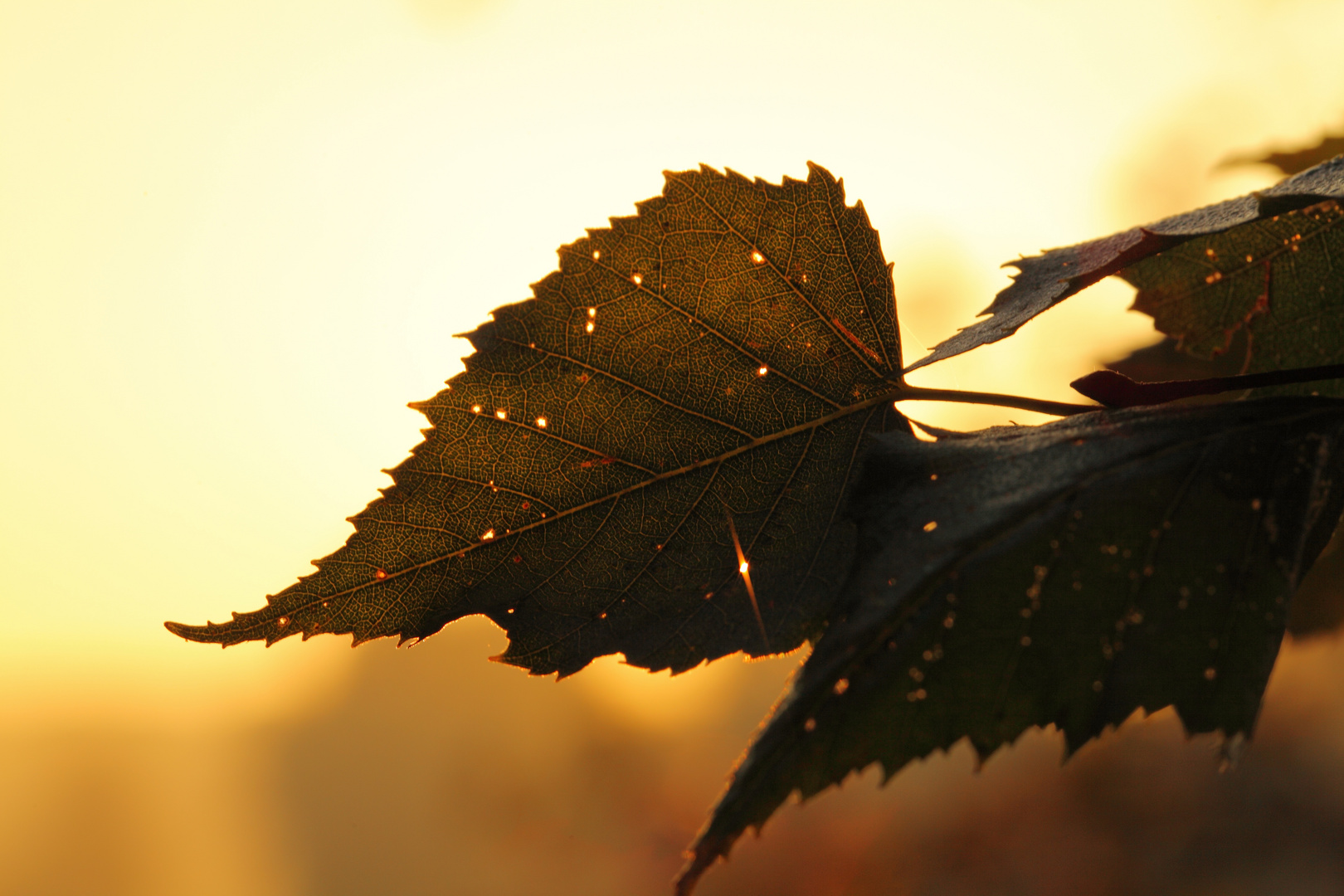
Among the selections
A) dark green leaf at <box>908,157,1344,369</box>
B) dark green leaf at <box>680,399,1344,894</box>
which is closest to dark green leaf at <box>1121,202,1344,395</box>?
dark green leaf at <box>908,157,1344,369</box>

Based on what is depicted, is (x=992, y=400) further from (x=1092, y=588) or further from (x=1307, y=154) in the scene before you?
(x=1307, y=154)

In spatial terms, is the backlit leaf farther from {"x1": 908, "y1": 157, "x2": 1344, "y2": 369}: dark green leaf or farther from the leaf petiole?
the leaf petiole

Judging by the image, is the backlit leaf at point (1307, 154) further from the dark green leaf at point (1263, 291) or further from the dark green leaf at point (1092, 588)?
the dark green leaf at point (1092, 588)

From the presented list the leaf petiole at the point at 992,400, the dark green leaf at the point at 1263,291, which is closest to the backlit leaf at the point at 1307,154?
the dark green leaf at the point at 1263,291

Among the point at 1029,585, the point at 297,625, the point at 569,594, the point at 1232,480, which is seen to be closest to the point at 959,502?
the point at 1029,585

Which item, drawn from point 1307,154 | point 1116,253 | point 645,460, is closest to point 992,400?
point 1116,253

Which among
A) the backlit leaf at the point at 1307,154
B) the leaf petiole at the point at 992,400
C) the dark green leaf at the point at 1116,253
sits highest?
the backlit leaf at the point at 1307,154
